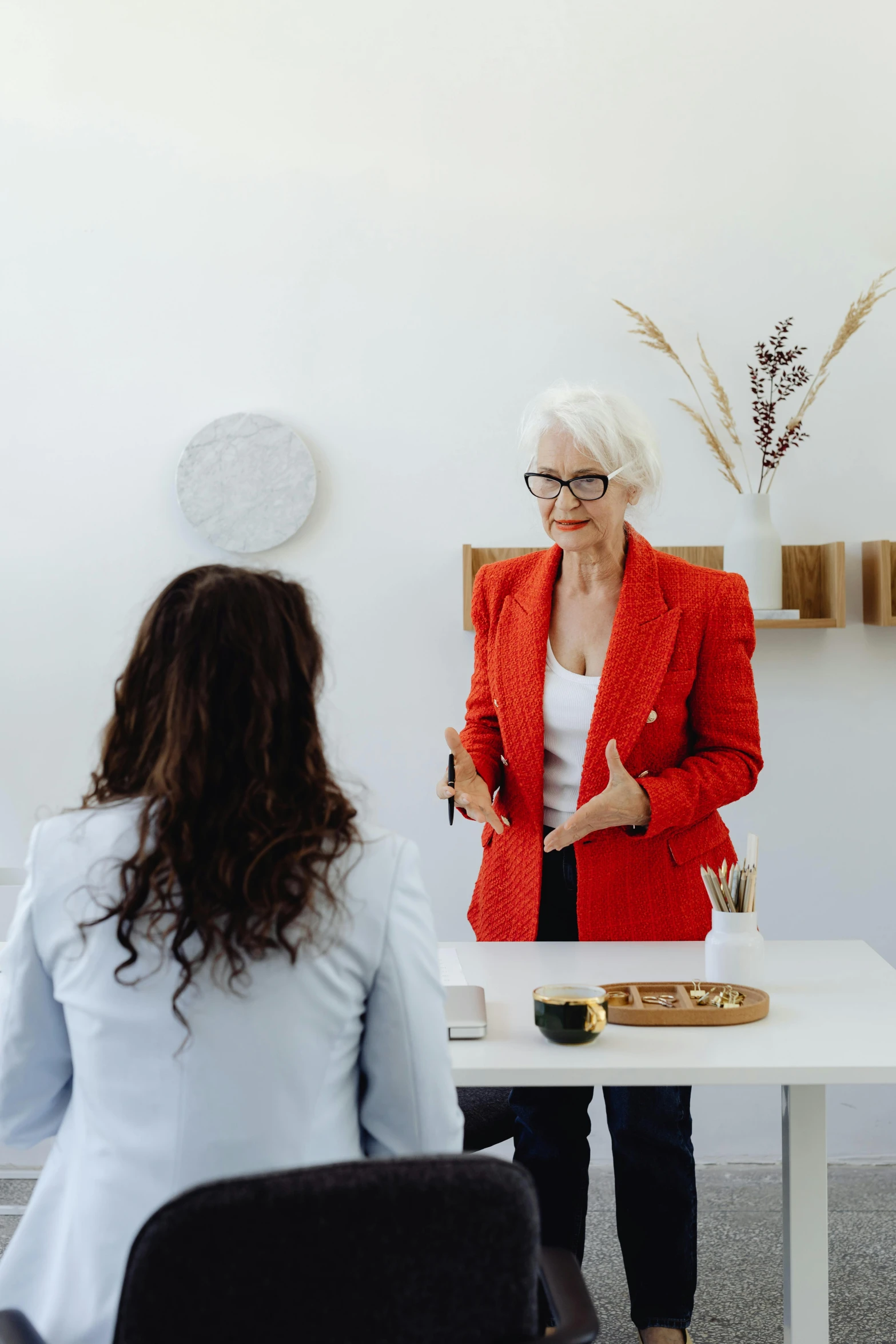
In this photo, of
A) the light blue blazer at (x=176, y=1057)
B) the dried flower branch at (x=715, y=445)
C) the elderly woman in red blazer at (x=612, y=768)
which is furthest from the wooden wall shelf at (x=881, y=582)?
the light blue blazer at (x=176, y=1057)

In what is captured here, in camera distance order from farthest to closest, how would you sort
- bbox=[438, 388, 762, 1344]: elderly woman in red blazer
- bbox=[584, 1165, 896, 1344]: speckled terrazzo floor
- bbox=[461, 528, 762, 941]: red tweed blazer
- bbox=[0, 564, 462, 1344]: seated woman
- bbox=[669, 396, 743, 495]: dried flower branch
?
bbox=[669, 396, 743, 495]: dried flower branch
bbox=[584, 1165, 896, 1344]: speckled terrazzo floor
bbox=[461, 528, 762, 941]: red tweed blazer
bbox=[438, 388, 762, 1344]: elderly woman in red blazer
bbox=[0, 564, 462, 1344]: seated woman

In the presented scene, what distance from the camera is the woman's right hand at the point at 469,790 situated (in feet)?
7.21

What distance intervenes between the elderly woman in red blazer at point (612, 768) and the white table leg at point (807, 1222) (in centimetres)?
37

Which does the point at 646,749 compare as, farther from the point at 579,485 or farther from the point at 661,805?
the point at 579,485

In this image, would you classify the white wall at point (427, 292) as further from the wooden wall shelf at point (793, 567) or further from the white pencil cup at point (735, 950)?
the white pencil cup at point (735, 950)

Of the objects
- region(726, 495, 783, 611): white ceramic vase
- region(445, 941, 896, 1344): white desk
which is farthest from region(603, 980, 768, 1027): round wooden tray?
region(726, 495, 783, 611): white ceramic vase

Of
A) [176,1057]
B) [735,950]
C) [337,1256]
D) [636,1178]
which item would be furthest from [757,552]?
[337,1256]

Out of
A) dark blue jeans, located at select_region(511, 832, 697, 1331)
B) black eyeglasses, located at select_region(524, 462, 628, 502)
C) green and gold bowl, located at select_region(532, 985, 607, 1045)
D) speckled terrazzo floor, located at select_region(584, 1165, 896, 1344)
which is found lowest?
speckled terrazzo floor, located at select_region(584, 1165, 896, 1344)

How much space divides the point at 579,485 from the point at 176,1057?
1.45 metres

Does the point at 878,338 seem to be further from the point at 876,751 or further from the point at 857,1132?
the point at 857,1132

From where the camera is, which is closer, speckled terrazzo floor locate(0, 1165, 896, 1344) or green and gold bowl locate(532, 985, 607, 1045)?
green and gold bowl locate(532, 985, 607, 1045)

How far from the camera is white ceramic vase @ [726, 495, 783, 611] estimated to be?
9.92ft

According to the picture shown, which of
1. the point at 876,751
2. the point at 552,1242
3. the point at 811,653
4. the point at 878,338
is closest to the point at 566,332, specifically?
the point at 878,338

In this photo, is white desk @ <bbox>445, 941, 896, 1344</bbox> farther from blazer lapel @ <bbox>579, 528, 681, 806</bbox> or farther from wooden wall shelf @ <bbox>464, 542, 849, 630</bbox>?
wooden wall shelf @ <bbox>464, 542, 849, 630</bbox>
